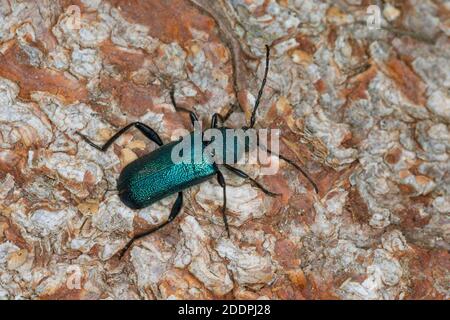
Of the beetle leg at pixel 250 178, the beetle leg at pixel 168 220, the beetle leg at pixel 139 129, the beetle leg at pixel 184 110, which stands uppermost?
the beetle leg at pixel 184 110

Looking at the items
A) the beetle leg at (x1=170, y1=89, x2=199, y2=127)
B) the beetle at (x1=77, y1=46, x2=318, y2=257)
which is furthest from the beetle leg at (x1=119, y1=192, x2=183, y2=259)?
the beetle leg at (x1=170, y1=89, x2=199, y2=127)

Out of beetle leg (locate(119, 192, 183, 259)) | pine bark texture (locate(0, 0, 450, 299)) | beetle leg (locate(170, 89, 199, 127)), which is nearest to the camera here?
pine bark texture (locate(0, 0, 450, 299))

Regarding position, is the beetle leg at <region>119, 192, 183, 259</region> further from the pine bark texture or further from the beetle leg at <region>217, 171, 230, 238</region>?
the beetle leg at <region>217, 171, 230, 238</region>

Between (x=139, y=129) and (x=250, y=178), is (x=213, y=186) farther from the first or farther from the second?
(x=139, y=129)

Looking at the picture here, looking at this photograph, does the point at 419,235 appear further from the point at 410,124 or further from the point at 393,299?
the point at 410,124

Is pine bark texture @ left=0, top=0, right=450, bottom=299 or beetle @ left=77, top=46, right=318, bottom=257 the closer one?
pine bark texture @ left=0, top=0, right=450, bottom=299

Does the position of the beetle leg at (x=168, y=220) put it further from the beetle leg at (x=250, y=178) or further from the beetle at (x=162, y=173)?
the beetle leg at (x=250, y=178)

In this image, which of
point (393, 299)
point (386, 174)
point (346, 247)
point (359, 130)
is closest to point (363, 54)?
point (359, 130)

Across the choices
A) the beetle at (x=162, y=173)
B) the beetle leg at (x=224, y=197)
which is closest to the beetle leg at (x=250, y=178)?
the beetle at (x=162, y=173)

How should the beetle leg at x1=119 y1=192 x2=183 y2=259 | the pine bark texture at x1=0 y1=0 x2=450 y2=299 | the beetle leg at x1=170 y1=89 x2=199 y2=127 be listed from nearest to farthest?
the pine bark texture at x1=0 y1=0 x2=450 y2=299, the beetle leg at x1=119 y1=192 x2=183 y2=259, the beetle leg at x1=170 y1=89 x2=199 y2=127
